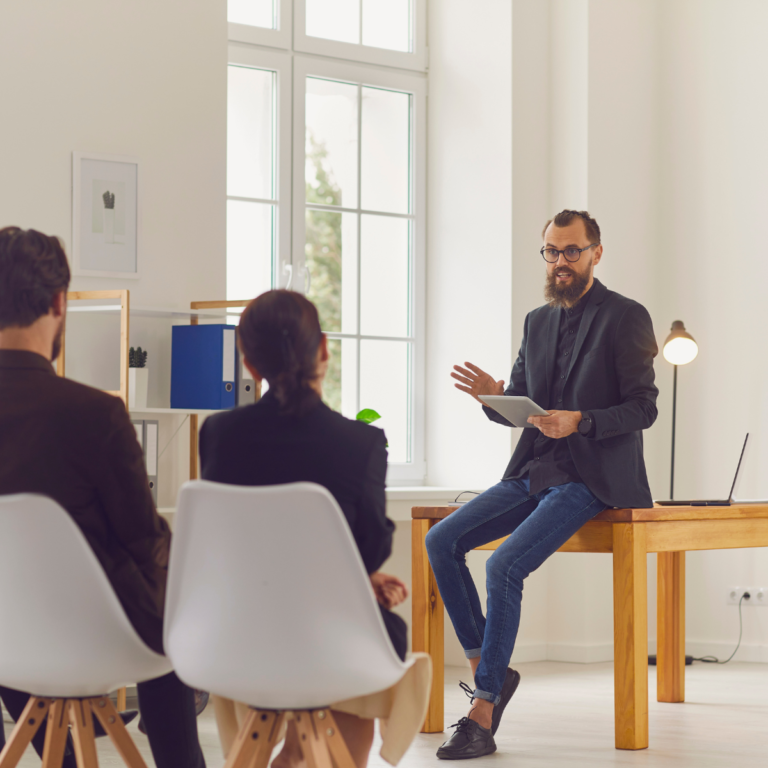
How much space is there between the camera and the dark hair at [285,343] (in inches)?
71.0

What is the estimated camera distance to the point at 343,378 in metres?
5.11

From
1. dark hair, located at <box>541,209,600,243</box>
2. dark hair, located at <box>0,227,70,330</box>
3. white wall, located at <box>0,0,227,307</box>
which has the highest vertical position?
white wall, located at <box>0,0,227,307</box>

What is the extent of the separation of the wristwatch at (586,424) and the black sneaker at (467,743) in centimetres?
82

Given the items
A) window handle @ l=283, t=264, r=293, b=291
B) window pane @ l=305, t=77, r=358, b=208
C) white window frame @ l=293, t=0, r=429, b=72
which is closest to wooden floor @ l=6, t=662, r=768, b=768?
window handle @ l=283, t=264, r=293, b=291

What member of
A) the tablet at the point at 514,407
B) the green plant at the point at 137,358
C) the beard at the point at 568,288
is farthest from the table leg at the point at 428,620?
the green plant at the point at 137,358

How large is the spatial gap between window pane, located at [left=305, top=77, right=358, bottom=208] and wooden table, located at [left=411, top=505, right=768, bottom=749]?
2.05 metres

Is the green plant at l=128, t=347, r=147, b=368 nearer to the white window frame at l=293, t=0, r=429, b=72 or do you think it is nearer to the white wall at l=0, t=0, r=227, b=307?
the white wall at l=0, t=0, r=227, b=307

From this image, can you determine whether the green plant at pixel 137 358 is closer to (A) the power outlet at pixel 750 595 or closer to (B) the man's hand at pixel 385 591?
(B) the man's hand at pixel 385 591

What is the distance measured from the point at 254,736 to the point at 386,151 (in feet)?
12.5

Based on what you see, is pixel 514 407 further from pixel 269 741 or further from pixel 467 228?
pixel 467 228

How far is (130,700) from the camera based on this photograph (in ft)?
12.7

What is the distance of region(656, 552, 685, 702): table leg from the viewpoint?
3.85 meters

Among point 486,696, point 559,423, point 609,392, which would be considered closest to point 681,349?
point 609,392

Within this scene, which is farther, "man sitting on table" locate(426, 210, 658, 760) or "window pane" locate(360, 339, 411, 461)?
"window pane" locate(360, 339, 411, 461)
